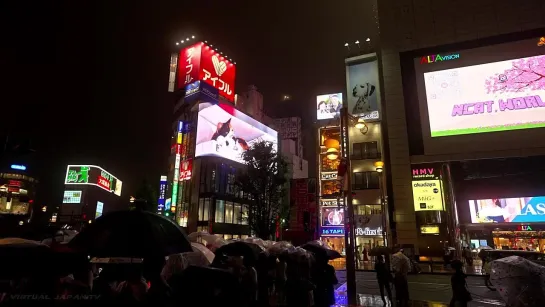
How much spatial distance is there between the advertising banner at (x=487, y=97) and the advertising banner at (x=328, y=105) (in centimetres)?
1766

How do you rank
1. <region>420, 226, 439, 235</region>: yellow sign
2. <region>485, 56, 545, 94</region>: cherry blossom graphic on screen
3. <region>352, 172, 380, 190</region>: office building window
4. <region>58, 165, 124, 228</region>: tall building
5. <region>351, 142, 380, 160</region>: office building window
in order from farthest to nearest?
<region>58, 165, 124, 228</region>: tall building → <region>351, 142, 380, 160</region>: office building window → <region>352, 172, 380, 190</region>: office building window → <region>420, 226, 439, 235</region>: yellow sign → <region>485, 56, 545, 94</region>: cherry blossom graphic on screen

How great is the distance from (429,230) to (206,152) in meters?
28.8

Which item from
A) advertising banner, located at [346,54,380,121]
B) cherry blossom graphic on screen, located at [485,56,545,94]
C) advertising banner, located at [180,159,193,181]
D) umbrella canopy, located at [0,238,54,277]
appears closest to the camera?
umbrella canopy, located at [0,238,54,277]

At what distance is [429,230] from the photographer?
1284 inches

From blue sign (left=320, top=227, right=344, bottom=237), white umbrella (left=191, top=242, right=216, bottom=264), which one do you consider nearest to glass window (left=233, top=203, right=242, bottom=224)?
blue sign (left=320, top=227, right=344, bottom=237)

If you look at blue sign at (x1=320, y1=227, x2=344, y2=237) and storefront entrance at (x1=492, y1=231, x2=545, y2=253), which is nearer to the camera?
storefront entrance at (x1=492, y1=231, x2=545, y2=253)

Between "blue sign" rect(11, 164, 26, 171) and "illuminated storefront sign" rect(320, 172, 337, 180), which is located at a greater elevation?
"blue sign" rect(11, 164, 26, 171)

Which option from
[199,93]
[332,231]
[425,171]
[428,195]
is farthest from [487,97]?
[199,93]

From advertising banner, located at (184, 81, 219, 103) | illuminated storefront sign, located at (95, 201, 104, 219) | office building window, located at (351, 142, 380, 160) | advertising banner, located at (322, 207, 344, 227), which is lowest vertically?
advertising banner, located at (322, 207, 344, 227)

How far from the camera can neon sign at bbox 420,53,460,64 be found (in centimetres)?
3307

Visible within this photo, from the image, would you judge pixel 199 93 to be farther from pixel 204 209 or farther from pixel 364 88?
pixel 364 88

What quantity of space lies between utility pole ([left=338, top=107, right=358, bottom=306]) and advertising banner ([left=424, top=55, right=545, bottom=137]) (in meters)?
22.2

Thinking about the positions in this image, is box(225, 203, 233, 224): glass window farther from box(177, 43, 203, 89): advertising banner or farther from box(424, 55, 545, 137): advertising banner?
box(424, 55, 545, 137): advertising banner

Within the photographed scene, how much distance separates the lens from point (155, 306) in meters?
3.96
